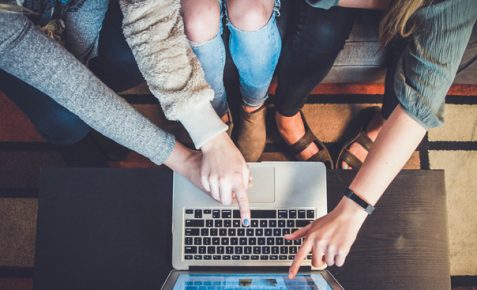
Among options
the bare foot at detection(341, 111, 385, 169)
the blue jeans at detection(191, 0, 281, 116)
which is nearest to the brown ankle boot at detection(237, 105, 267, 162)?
the blue jeans at detection(191, 0, 281, 116)

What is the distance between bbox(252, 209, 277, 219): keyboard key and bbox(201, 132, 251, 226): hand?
42 mm

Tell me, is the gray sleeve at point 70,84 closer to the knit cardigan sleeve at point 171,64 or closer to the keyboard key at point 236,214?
the knit cardigan sleeve at point 171,64

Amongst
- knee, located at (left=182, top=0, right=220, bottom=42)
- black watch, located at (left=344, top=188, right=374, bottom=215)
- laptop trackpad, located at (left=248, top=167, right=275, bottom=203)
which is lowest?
laptop trackpad, located at (left=248, top=167, right=275, bottom=203)

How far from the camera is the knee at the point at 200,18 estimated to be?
0.81 m

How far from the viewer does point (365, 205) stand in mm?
734

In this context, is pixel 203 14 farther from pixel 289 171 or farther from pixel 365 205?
pixel 365 205

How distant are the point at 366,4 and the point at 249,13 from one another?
282 millimetres

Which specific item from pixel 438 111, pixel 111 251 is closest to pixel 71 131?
pixel 111 251

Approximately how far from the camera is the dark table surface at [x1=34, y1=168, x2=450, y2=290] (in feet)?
2.56

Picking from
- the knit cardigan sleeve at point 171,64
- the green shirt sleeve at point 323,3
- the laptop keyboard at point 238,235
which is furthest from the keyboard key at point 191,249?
the green shirt sleeve at point 323,3

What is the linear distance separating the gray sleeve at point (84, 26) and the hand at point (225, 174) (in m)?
0.39

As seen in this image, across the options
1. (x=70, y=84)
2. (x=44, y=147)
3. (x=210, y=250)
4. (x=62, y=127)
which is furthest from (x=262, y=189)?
(x=44, y=147)

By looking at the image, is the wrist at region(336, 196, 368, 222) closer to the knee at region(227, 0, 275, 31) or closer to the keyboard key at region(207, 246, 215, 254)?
the keyboard key at region(207, 246, 215, 254)

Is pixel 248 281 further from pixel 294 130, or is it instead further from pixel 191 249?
pixel 294 130
